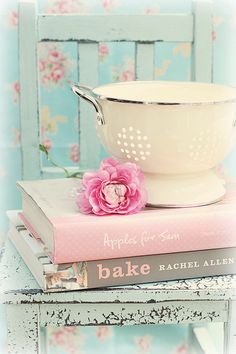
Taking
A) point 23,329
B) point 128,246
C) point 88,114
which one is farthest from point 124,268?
point 88,114

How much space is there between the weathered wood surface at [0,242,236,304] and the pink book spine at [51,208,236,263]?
1.7 inches

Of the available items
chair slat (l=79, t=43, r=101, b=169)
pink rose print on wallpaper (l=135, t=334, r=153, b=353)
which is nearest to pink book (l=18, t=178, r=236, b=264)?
chair slat (l=79, t=43, r=101, b=169)

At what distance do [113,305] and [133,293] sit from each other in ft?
0.10

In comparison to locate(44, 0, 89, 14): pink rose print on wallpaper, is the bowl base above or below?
below

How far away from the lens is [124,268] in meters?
0.80

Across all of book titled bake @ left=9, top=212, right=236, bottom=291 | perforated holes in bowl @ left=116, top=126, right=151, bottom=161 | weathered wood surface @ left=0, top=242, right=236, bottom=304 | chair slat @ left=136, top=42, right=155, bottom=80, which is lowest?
weathered wood surface @ left=0, top=242, right=236, bottom=304

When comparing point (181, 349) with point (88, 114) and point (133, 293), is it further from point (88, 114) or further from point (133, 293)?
point (133, 293)

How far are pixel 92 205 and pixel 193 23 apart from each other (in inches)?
19.6

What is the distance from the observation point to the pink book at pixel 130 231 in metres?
0.77

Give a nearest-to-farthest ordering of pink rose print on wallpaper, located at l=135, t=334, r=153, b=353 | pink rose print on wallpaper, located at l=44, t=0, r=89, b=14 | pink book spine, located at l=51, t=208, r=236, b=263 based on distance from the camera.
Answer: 1. pink book spine, located at l=51, t=208, r=236, b=263
2. pink rose print on wallpaper, located at l=44, t=0, r=89, b=14
3. pink rose print on wallpaper, located at l=135, t=334, r=153, b=353

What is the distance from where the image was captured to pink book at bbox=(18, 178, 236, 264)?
2.54 feet

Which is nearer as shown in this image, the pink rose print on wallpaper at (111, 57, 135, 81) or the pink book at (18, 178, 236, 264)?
the pink book at (18, 178, 236, 264)

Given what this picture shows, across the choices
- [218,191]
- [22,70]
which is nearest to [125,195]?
[218,191]

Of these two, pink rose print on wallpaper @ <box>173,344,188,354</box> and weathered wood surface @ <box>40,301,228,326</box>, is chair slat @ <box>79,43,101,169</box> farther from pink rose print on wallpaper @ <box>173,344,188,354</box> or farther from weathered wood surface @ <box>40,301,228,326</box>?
pink rose print on wallpaper @ <box>173,344,188,354</box>
